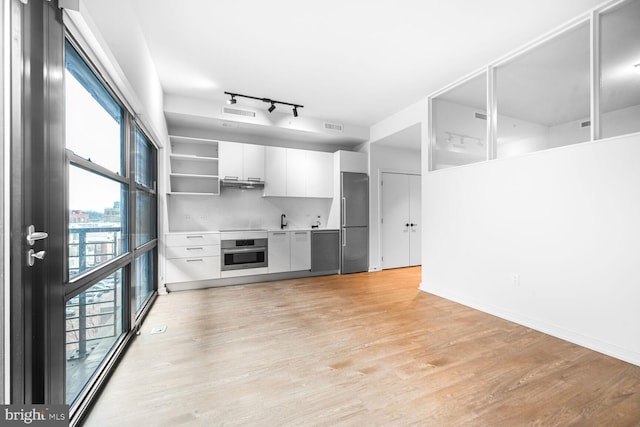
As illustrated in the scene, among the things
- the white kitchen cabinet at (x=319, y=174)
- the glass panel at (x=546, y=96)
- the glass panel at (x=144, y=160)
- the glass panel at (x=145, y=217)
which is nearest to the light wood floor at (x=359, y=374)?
the glass panel at (x=145, y=217)

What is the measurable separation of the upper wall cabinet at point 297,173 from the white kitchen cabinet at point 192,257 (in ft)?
4.44

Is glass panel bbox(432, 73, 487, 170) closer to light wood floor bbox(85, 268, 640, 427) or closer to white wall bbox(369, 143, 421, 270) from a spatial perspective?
white wall bbox(369, 143, 421, 270)

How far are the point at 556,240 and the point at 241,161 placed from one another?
4419 mm

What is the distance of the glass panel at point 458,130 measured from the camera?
4074mm

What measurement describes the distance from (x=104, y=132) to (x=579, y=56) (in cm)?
478

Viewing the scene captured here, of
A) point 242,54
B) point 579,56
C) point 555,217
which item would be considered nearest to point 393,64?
point 242,54

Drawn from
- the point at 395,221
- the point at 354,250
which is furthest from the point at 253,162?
the point at 395,221

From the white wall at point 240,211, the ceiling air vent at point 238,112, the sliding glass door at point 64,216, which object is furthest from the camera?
the white wall at point 240,211

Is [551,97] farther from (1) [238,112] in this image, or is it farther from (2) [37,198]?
(2) [37,198]

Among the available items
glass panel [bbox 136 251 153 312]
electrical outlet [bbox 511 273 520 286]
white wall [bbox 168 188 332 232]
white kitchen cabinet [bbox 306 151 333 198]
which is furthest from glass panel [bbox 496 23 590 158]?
glass panel [bbox 136 251 153 312]

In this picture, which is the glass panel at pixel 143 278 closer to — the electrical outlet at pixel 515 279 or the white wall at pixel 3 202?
the white wall at pixel 3 202

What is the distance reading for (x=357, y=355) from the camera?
2203mm

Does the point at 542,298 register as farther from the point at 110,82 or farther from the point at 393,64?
the point at 110,82

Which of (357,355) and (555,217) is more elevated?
(555,217)
